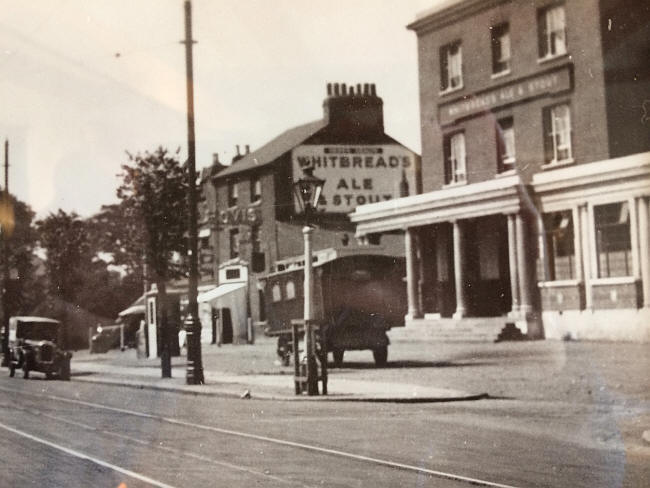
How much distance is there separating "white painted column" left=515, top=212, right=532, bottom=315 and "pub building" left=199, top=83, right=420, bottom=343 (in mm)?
6007

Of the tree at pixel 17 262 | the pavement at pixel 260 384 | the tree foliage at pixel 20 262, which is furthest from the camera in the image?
the tree foliage at pixel 20 262

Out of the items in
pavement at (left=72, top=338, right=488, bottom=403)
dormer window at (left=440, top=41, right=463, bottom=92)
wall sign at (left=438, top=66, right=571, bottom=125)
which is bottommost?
pavement at (left=72, top=338, right=488, bottom=403)

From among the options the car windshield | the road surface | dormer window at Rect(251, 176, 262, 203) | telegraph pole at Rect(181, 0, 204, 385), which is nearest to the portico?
dormer window at Rect(251, 176, 262, 203)

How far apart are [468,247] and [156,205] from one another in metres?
11.3

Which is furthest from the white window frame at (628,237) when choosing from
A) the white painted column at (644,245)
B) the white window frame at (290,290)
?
the white window frame at (290,290)

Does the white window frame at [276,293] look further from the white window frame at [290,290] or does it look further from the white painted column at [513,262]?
the white painted column at [513,262]

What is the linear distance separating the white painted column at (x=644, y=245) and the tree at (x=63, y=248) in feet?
85.2

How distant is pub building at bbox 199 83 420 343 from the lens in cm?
3594

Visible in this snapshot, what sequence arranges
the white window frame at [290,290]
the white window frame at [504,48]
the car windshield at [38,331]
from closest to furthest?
the white window frame at [290,290], the car windshield at [38,331], the white window frame at [504,48]

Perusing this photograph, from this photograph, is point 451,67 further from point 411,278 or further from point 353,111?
point 411,278

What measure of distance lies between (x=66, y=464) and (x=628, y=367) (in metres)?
13.8

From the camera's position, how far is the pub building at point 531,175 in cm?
2928

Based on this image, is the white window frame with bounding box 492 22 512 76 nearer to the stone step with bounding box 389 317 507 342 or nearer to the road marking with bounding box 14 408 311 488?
the stone step with bounding box 389 317 507 342

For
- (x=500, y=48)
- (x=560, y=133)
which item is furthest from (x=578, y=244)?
(x=500, y=48)
